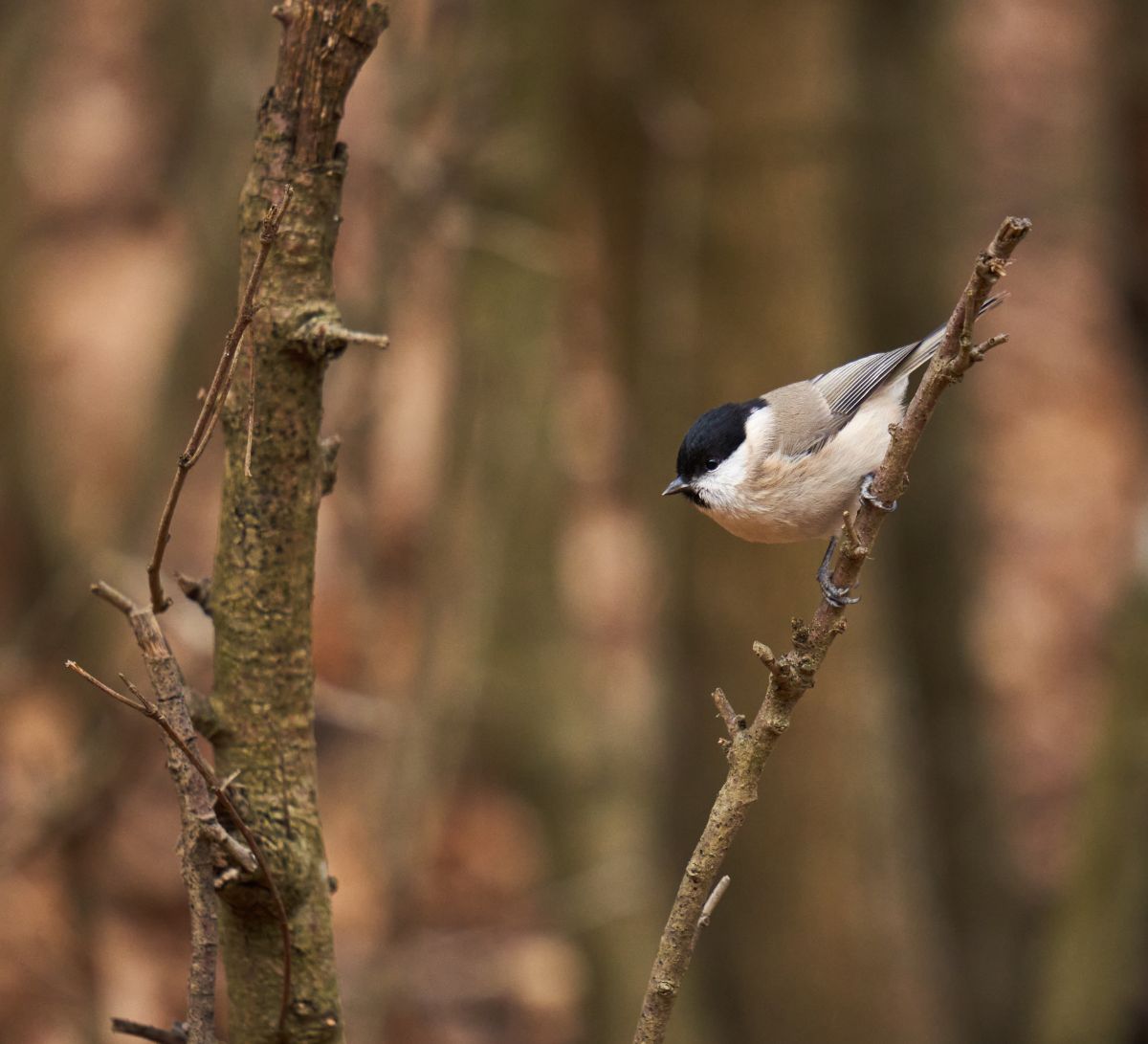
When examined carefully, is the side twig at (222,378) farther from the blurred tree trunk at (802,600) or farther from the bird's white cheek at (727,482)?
the blurred tree trunk at (802,600)

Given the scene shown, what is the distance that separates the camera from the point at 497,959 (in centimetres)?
640

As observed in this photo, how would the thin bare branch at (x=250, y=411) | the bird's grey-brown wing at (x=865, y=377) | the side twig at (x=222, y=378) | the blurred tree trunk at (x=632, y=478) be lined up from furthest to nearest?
→ the blurred tree trunk at (x=632, y=478) < the bird's grey-brown wing at (x=865, y=377) < the thin bare branch at (x=250, y=411) < the side twig at (x=222, y=378)

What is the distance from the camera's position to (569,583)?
557cm

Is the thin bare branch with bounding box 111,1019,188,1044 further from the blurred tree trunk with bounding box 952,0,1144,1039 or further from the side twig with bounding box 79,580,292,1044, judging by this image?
the blurred tree trunk with bounding box 952,0,1144,1039

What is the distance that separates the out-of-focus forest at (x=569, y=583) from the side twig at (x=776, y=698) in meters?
1.96

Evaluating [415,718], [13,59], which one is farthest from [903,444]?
[13,59]

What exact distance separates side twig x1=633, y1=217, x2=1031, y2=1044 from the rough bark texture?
1.54ft

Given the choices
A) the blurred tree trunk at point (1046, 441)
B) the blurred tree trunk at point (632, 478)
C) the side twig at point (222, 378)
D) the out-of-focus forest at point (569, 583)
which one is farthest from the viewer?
the blurred tree trunk at point (1046, 441)

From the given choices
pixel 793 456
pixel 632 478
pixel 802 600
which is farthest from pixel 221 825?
pixel 632 478

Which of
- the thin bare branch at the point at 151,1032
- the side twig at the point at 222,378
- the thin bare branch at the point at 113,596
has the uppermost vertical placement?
the side twig at the point at 222,378

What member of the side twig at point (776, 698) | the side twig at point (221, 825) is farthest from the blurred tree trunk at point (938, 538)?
the side twig at point (221, 825)

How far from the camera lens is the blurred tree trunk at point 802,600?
4879mm

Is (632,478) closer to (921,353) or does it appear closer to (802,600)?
(802,600)

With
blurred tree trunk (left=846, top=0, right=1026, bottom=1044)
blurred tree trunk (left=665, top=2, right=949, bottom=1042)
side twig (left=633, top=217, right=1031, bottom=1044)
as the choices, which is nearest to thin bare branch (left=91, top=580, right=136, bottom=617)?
side twig (left=633, top=217, right=1031, bottom=1044)
